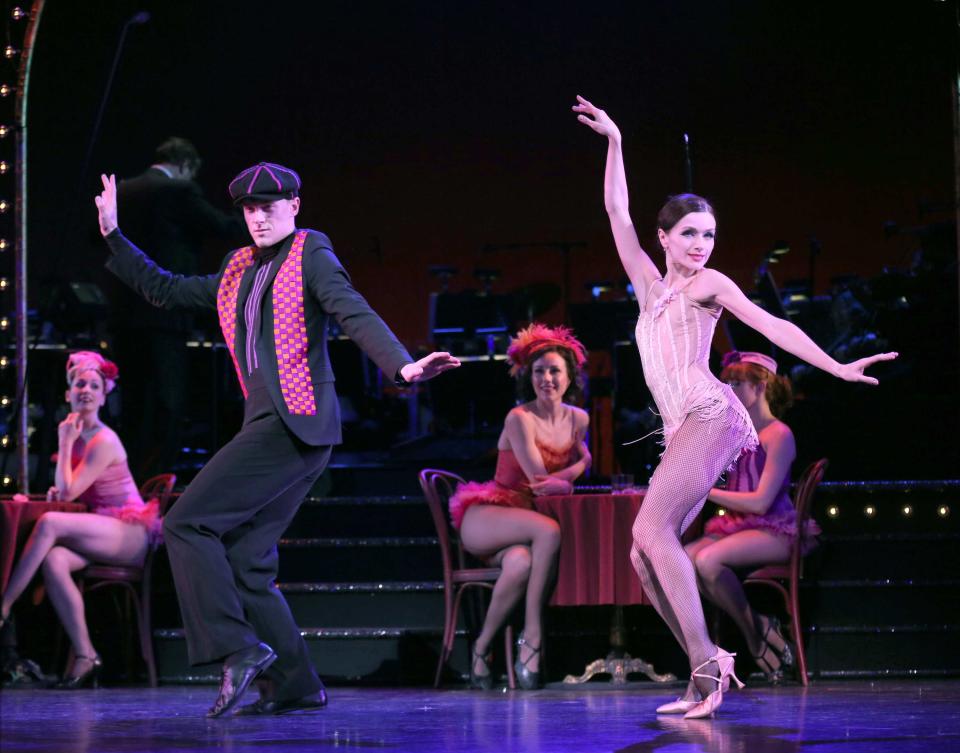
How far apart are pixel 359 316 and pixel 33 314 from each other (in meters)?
7.02

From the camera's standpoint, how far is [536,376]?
5410mm

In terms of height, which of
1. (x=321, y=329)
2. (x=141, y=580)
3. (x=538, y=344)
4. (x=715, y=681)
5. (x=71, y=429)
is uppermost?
(x=538, y=344)

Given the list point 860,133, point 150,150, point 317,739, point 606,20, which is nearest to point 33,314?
point 150,150

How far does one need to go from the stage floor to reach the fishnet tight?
0.93 ft

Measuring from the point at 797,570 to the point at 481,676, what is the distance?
1328 mm

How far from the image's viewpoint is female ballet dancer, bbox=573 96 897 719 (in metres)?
3.61

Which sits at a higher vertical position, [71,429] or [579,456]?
[71,429]

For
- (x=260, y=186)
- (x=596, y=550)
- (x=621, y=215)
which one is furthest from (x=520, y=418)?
(x=260, y=186)

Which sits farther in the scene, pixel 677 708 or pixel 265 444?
pixel 677 708

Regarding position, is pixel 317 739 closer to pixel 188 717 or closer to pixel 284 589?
pixel 188 717

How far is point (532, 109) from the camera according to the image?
33.1 ft

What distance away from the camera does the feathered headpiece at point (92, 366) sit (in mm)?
5660

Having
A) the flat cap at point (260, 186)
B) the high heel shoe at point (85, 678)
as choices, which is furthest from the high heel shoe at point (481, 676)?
the flat cap at point (260, 186)

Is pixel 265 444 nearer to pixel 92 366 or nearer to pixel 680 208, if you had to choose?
pixel 680 208
